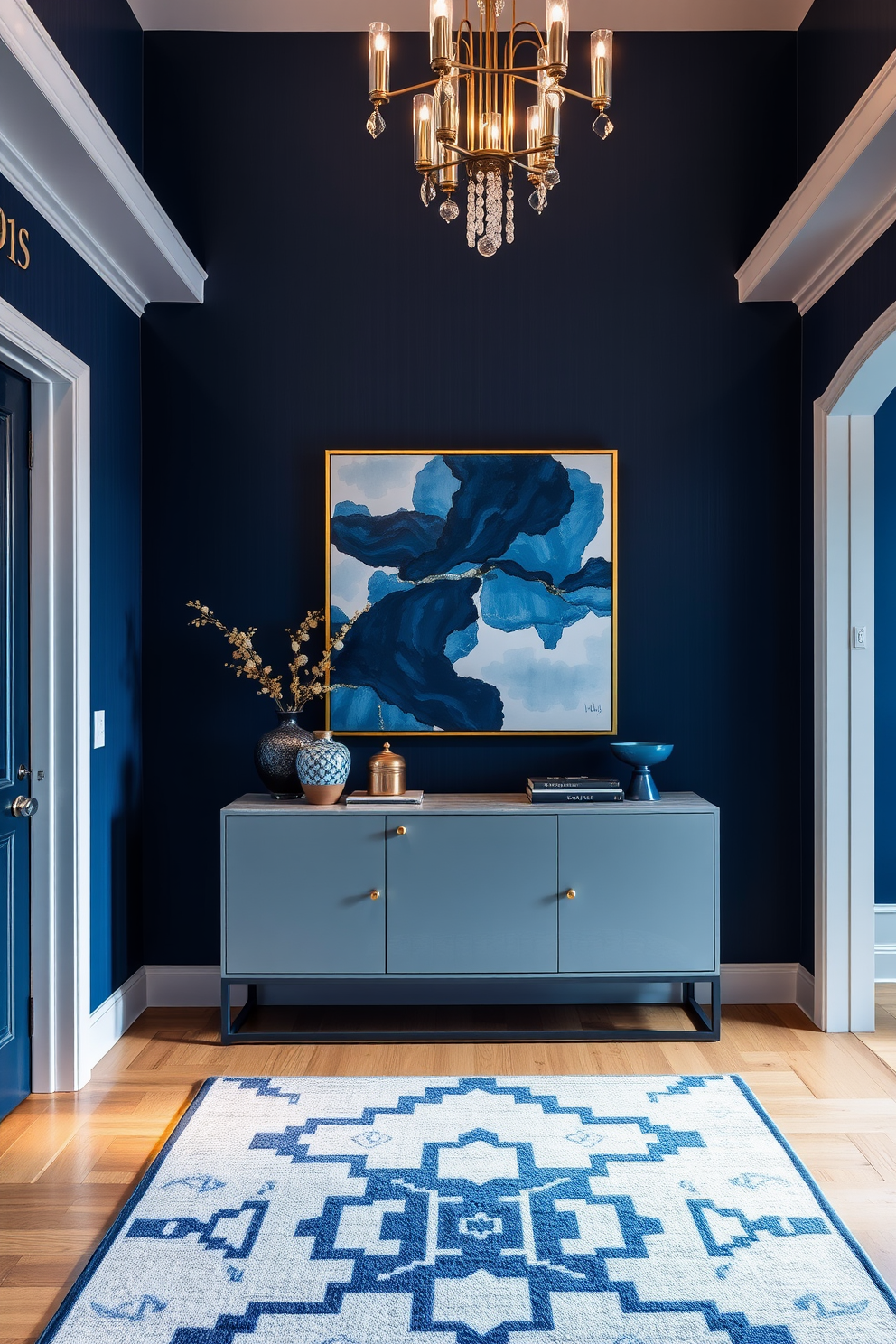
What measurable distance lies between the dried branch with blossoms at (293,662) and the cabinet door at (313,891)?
0.48m

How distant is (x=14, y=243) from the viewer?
2.63m

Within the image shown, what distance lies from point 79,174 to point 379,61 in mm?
1055

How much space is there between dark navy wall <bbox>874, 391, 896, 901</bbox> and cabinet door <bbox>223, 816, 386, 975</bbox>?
2.10 meters

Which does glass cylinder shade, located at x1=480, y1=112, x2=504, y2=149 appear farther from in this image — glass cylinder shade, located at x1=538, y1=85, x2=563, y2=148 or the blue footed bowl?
the blue footed bowl

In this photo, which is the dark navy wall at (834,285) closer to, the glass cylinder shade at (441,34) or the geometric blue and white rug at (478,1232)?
the geometric blue and white rug at (478,1232)

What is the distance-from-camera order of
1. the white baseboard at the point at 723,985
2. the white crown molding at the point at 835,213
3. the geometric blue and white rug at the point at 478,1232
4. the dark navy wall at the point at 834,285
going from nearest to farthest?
the geometric blue and white rug at the point at 478,1232
the white crown molding at the point at 835,213
the dark navy wall at the point at 834,285
the white baseboard at the point at 723,985

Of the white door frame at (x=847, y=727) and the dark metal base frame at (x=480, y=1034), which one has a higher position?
the white door frame at (x=847, y=727)

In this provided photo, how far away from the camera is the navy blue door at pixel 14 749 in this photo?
112 inches

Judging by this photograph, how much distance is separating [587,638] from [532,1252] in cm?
207

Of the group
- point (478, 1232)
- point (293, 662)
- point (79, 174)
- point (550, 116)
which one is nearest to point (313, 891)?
point (293, 662)

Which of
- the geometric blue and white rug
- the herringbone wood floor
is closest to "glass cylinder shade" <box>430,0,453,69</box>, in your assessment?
the geometric blue and white rug

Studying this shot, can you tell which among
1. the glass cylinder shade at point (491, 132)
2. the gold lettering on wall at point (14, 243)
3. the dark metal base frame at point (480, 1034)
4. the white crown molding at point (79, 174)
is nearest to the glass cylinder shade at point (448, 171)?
the glass cylinder shade at point (491, 132)

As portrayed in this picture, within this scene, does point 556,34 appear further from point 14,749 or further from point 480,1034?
point 480,1034

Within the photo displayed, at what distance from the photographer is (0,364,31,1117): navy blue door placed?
2.83 meters
